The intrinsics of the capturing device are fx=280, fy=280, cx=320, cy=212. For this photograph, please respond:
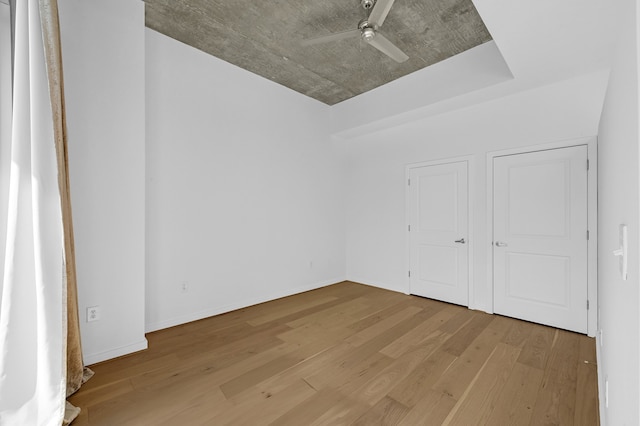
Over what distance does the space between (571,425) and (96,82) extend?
4321mm

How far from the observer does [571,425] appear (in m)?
1.72

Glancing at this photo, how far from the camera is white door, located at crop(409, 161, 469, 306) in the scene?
389cm

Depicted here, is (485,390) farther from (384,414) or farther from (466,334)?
(466,334)

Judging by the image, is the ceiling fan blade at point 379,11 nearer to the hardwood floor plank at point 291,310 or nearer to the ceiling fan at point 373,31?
the ceiling fan at point 373,31

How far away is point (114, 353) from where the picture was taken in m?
2.49

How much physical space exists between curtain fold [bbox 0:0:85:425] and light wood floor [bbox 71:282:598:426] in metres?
0.35

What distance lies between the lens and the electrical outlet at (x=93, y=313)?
7.82ft

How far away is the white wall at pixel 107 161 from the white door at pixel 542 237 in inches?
161

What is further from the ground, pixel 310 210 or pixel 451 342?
pixel 310 210

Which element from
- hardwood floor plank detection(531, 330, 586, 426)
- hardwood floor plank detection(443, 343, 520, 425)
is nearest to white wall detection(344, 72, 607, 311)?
hardwood floor plank detection(531, 330, 586, 426)

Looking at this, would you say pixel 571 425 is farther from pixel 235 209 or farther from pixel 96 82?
pixel 96 82

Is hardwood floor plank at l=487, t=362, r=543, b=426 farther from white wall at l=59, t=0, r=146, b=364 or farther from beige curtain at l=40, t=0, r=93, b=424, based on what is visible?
white wall at l=59, t=0, r=146, b=364

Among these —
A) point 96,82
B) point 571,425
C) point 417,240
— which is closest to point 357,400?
point 571,425

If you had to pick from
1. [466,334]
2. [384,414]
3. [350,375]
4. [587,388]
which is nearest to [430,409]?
[384,414]
